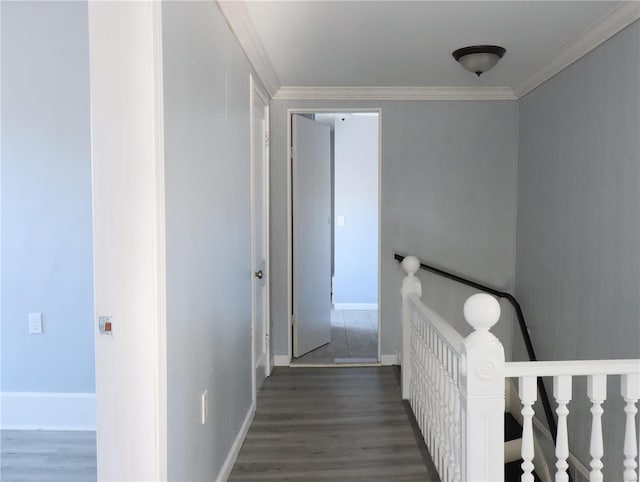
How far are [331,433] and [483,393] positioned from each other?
1.44m

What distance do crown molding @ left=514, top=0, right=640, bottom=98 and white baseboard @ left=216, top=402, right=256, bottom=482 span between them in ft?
A: 9.29

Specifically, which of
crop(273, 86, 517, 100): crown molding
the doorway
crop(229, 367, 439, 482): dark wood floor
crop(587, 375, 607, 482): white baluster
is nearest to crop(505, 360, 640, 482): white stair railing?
crop(587, 375, 607, 482): white baluster

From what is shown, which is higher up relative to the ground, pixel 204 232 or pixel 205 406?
pixel 204 232

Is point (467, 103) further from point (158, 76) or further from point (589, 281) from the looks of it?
point (158, 76)

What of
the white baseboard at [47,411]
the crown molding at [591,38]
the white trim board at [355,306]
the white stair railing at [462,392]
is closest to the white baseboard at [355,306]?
the white trim board at [355,306]

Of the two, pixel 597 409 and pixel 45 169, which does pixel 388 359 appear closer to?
pixel 597 409

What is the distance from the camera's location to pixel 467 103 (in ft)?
13.1

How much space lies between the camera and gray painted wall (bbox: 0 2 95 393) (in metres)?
2.82

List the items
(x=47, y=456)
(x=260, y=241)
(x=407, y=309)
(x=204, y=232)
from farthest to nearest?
1. (x=260, y=241)
2. (x=407, y=309)
3. (x=47, y=456)
4. (x=204, y=232)

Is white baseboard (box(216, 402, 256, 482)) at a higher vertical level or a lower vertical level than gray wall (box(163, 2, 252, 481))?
lower

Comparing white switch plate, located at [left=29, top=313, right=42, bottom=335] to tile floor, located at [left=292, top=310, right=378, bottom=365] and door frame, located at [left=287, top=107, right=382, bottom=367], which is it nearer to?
door frame, located at [left=287, top=107, right=382, bottom=367]

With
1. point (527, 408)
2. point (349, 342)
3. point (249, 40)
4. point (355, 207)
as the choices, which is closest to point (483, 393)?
point (527, 408)

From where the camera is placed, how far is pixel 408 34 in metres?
2.72

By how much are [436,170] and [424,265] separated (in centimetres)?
77
